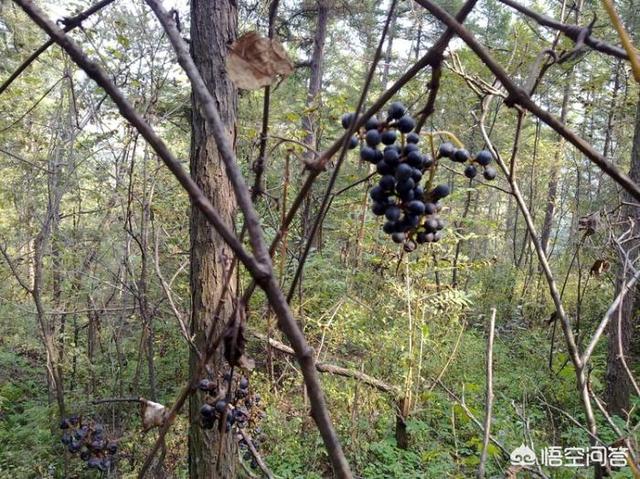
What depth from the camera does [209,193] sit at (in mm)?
2410

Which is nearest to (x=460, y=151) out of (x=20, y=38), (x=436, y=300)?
(x=436, y=300)

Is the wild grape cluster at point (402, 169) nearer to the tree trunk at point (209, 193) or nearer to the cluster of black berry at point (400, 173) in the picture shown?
the cluster of black berry at point (400, 173)

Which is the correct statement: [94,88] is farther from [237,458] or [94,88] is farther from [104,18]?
[237,458]

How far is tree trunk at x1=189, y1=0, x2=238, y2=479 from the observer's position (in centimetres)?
234

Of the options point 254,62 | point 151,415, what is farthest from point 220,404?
point 254,62

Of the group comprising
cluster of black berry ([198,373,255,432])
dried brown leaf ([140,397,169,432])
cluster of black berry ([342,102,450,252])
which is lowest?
cluster of black berry ([198,373,255,432])

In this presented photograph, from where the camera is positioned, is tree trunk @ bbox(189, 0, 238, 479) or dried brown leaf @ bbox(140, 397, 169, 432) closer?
dried brown leaf @ bbox(140, 397, 169, 432)

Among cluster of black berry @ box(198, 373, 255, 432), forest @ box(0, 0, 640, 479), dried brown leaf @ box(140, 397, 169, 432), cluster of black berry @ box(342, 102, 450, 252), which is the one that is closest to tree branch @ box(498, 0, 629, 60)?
forest @ box(0, 0, 640, 479)

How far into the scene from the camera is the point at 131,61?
4316 mm

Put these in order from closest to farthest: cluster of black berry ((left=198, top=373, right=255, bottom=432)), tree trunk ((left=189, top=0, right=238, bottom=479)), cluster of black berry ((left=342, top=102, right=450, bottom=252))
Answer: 1. cluster of black berry ((left=342, top=102, right=450, bottom=252))
2. cluster of black berry ((left=198, top=373, right=255, bottom=432))
3. tree trunk ((left=189, top=0, right=238, bottom=479))

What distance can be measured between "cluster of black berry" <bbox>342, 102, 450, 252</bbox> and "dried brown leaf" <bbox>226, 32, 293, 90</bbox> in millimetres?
178

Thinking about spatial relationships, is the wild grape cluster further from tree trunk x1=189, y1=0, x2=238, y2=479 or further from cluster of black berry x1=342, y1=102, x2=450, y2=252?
tree trunk x1=189, y1=0, x2=238, y2=479

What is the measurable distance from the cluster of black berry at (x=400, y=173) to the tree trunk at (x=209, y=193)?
1.69m

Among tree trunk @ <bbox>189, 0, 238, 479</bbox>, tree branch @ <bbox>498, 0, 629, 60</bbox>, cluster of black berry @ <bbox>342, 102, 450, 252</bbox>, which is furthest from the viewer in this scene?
tree trunk @ <bbox>189, 0, 238, 479</bbox>
